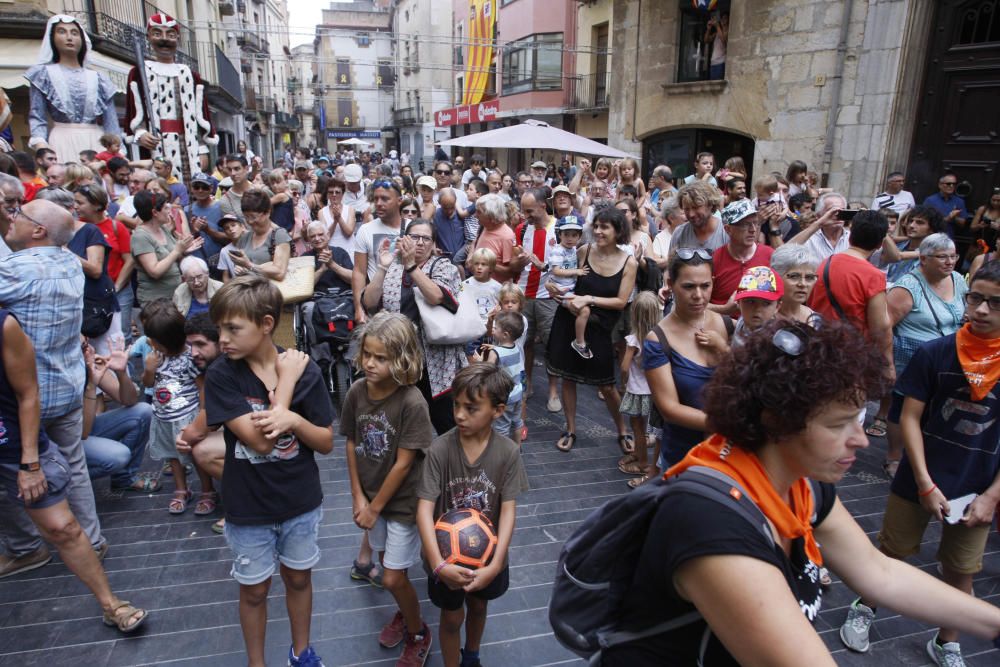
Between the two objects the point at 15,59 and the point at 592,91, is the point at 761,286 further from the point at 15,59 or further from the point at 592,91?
the point at 592,91

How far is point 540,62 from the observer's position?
25.0m

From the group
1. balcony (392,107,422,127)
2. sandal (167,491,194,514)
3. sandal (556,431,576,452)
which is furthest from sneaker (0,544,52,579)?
balcony (392,107,422,127)

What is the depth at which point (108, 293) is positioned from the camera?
15.7 feet

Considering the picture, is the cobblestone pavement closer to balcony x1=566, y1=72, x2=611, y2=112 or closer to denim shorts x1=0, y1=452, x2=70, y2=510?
denim shorts x1=0, y1=452, x2=70, y2=510

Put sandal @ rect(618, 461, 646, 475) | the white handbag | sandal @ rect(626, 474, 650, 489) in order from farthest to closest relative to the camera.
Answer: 1. sandal @ rect(618, 461, 646, 475)
2. sandal @ rect(626, 474, 650, 489)
3. the white handbag

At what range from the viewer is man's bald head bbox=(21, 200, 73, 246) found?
3139 millimetres

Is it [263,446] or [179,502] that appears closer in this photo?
[263,446]

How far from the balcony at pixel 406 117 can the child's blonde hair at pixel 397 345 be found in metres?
48.9

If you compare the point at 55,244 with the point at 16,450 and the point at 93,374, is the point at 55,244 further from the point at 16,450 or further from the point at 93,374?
the point at 16,450

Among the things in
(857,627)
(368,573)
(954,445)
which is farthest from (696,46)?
(368,573)

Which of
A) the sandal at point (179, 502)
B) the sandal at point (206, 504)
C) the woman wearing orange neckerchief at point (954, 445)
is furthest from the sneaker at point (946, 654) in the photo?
the sandal at point (179, 502)

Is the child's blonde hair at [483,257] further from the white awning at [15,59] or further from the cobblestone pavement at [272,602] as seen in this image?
the white awning at [15,59]

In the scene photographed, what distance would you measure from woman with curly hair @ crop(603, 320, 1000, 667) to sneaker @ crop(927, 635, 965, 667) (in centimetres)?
177

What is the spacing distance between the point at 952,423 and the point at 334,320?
14.9 ft
